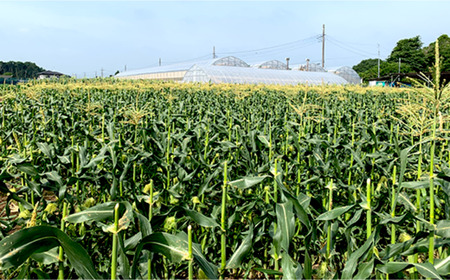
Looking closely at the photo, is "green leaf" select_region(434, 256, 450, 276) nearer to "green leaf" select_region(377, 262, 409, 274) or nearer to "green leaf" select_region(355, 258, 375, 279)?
"green leaf" select_region(377, 262, 409, 274)

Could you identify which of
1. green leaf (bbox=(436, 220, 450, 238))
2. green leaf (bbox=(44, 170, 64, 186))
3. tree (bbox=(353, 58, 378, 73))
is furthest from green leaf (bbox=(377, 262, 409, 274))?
tree (bbox=(353, 58, 378, 73))

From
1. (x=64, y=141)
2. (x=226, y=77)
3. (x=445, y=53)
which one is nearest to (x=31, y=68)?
(x=226, y=77)

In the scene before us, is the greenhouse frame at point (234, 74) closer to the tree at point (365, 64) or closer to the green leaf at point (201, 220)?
the green leaf at point (201, 220)

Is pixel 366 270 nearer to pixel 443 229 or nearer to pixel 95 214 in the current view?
pixel 443 229

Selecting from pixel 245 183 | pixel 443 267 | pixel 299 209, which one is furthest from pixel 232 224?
pixel 443 267

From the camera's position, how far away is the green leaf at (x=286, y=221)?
7.18 ft

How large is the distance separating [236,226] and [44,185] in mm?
1944

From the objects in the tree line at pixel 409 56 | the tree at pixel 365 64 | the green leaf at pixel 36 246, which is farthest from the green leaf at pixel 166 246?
the tree at pixel 365 64

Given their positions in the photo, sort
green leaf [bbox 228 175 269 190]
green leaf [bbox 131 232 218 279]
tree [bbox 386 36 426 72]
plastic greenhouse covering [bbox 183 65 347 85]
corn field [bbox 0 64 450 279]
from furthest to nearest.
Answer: tree [bbox 386 36 426 72] < plastic greenhouse covering [bbox 183 65 347 85] < green leaf [bbox 228 175 269 190] < corn field [bbox 0 64 450 279] < green leaf [bbox 131 232 218 279]

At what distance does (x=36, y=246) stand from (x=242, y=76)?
3731 cm

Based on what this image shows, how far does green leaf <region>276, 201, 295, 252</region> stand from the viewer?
219cm

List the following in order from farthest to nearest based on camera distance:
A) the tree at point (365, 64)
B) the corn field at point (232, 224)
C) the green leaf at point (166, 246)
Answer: the tree at point (365, 64)
the corn field at point (232, 224)
the green leaf at point (166, 246)

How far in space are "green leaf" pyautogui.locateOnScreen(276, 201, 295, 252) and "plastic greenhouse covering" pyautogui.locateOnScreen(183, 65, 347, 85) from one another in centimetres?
3023

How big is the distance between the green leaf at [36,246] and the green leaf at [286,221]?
1200 mm
